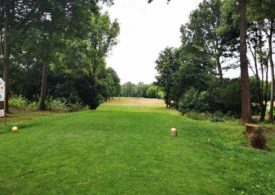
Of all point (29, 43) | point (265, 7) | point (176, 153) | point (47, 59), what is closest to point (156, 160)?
point (176, 153)

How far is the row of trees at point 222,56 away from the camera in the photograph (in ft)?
49.1

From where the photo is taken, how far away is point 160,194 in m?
4.39

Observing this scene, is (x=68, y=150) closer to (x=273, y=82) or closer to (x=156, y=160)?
(x=156, y=160)

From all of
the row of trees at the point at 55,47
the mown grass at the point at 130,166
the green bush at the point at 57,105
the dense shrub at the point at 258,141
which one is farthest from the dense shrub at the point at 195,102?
the mown grass at the point at 130,166

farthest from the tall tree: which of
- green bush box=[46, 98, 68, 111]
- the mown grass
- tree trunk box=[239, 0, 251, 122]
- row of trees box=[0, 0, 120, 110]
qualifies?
the mown grass

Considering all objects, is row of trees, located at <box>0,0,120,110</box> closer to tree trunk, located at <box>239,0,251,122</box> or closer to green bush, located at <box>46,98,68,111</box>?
green bush, located at <box>46,98,68,111</box>

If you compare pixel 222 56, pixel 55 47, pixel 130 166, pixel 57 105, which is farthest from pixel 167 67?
pixel 130 166

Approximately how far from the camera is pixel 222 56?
27.9 m

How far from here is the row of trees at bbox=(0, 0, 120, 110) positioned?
17266 millimetres

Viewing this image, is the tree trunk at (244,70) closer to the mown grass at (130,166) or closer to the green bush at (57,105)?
the mown grass at (130,166)

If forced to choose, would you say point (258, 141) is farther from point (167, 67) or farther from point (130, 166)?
point (167, 67)

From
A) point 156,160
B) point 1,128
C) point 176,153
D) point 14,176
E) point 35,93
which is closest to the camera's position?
point 14,176

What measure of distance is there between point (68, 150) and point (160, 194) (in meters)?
3.48

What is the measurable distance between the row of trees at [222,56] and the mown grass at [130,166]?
642 cm
